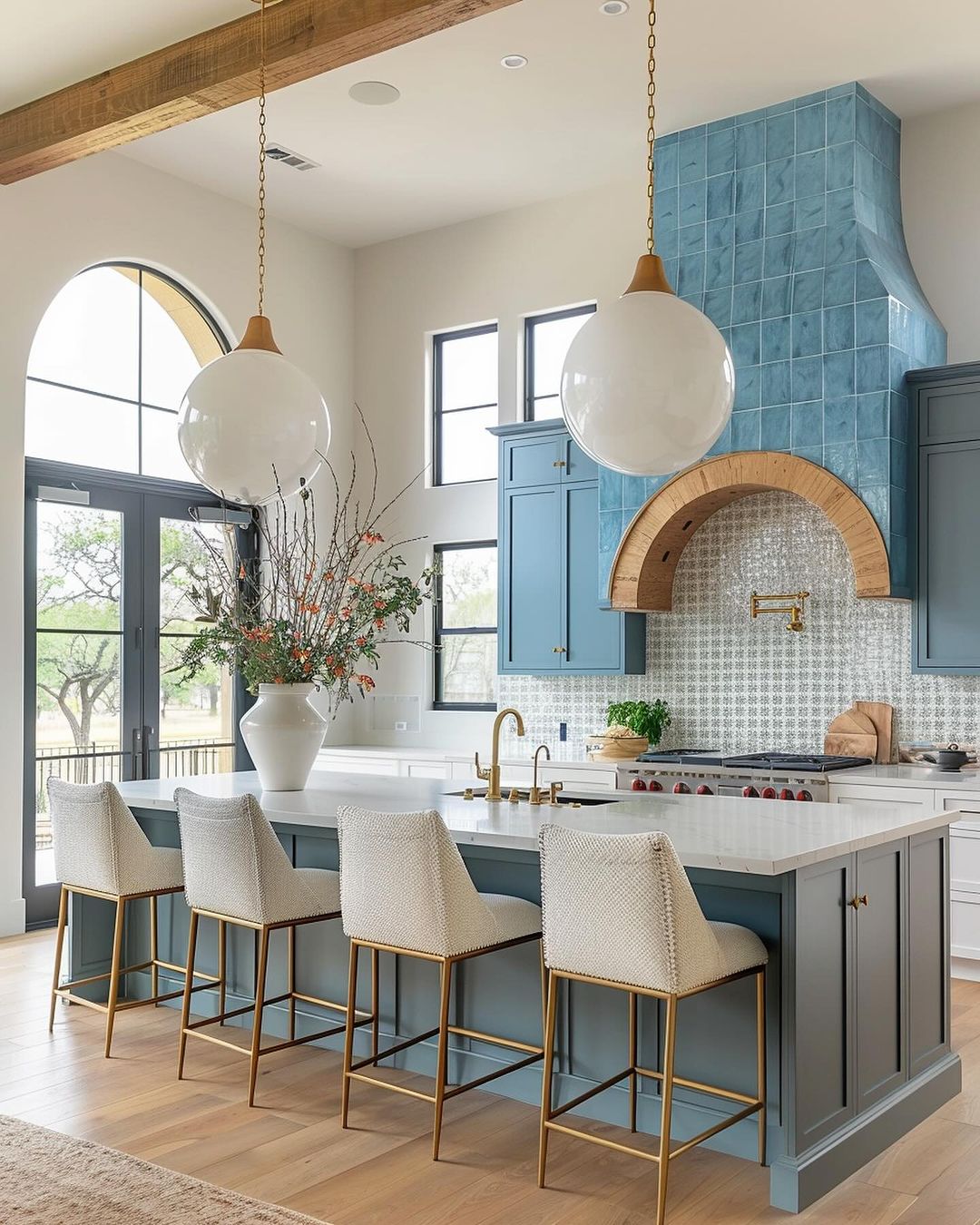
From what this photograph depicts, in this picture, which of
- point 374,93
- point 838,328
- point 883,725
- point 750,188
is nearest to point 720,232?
point 750,188

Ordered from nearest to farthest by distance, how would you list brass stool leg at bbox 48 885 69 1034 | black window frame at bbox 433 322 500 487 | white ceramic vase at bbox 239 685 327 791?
brass stool leg at bbox 48 885 69 1034 < white ceramic vase at bbox 239 685 327 791 < black window frame at bbox 433 322 500 487

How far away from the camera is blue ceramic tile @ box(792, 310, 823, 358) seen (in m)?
5.96

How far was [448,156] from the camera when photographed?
6.86 m

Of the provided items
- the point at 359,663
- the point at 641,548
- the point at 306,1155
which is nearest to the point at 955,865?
the point at 641,548

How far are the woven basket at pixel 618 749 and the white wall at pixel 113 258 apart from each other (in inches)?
115

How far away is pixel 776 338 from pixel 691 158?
1.15 meters

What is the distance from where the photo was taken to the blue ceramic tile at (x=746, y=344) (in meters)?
6.15

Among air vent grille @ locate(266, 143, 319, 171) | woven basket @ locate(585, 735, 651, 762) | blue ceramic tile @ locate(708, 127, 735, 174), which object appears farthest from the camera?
air vent grille @ locate(266, 143, 319, 171)

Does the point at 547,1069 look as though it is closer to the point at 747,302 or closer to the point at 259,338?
the point at 259,338

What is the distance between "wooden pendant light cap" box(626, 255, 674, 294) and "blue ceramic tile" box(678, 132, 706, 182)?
11.4 feet

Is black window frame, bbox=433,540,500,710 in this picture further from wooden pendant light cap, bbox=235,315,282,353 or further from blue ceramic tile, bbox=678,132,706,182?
wooden pendant light cap, bbox=235,315,282,353

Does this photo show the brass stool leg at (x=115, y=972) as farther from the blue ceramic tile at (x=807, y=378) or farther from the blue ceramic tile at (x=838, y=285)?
the blue ceramic tile at (x=838, y=285)

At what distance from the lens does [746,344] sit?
20.3 feet

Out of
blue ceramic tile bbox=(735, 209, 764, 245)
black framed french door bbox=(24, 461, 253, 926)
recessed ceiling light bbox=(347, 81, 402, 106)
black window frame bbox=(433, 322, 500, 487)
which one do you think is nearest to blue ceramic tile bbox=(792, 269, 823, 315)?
blue ceramic tile bbox=(735, 209, 764, 245)
